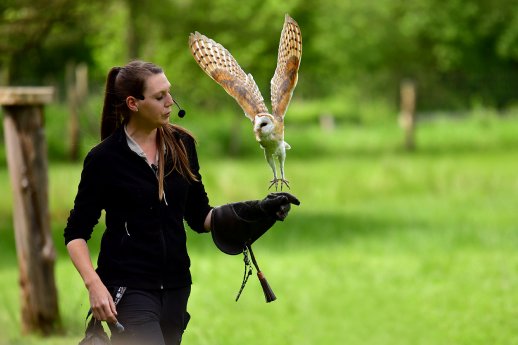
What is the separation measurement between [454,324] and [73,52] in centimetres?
2886

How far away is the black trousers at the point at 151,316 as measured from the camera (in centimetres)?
412

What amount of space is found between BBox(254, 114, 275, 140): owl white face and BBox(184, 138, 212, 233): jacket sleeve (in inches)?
30.4

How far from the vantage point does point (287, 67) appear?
396 cm

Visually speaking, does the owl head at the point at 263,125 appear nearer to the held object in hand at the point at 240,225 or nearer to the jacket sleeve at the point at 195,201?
the held object in hand at the point at 240,225

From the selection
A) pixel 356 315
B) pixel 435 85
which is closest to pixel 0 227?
pixel 356 315

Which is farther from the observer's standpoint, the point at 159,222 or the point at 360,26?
the point at 360,26

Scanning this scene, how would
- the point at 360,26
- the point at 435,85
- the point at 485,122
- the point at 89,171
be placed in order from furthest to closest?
the point at 360,26 → the point at 435,85 → the point at 485,122 → the point at 89,171

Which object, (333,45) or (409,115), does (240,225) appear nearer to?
(409,115)

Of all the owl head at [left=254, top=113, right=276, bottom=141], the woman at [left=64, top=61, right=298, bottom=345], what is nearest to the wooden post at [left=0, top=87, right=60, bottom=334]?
the woman at [left=64, top=61, right=298, bottom=345]

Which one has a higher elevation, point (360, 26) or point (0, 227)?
point (360, 26)

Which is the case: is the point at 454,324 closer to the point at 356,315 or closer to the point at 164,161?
the point at 356,315

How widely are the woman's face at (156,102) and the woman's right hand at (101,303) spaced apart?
0.58 m

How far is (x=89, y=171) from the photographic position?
4207 millimetres

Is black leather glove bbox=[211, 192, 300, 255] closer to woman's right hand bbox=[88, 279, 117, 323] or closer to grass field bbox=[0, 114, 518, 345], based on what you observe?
woman's right hand bbox=[88, 279, 117, 323]
